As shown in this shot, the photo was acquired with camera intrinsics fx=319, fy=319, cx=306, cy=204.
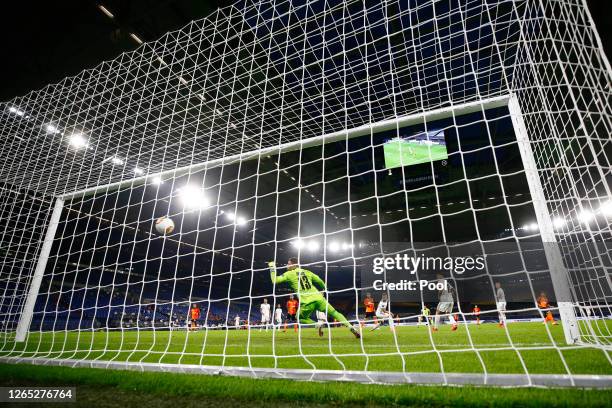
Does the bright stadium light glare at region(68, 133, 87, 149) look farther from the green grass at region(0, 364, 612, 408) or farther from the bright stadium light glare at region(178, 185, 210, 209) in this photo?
the green grass at region(0, 364, 612, 408)

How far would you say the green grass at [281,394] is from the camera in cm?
157

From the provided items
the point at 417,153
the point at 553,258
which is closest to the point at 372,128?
the point at 417,153

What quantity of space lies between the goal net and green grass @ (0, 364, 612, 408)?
17cm

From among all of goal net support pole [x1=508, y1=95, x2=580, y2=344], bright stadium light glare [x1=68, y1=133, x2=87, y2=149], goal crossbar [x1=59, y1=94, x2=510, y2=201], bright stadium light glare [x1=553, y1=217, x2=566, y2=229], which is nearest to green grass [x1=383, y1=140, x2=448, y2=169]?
goal crossbar [x1=59, y1=94, x2=510, y2=201]

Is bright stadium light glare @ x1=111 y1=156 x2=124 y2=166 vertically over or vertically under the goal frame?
over

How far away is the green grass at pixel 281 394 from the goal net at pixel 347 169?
17 cm

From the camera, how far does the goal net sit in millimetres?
2879

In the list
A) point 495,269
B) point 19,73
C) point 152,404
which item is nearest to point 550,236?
point 152,404

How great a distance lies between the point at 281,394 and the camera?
185cm

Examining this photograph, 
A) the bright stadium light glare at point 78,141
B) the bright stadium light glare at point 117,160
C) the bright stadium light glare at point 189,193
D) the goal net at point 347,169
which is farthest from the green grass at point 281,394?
the bright stadium light glare at point 117,160

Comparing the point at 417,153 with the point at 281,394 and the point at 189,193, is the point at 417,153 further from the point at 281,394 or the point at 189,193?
the point at 281,394

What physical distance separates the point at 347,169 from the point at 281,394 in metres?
2.73

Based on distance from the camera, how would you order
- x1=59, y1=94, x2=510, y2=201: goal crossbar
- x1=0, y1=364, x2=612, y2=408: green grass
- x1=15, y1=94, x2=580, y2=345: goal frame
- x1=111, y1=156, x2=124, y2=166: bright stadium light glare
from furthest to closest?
x1=111, y1=156, x2=124, y2=166: bright stadium light glare → x1=59, y1=94, x2=510, y2=201: goal crossbar → x1=15, y1=94, x2=580, y2=345: goal frame → x1=0, y1=364, x2=612, y2=408: green grass

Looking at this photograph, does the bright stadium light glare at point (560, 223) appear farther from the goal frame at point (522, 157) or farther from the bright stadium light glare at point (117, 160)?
the bright stadium light glare at point (117, 160)
